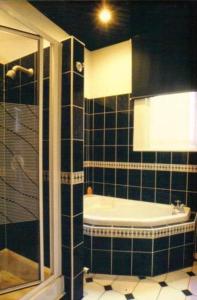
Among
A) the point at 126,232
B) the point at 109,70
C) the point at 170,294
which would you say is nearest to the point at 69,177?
the point at 126,232

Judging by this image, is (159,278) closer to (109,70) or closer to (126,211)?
(126,211)

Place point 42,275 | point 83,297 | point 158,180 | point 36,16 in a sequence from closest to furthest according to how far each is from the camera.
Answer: point 42,275 < point 83,297 < point 36,16 < point 158,180

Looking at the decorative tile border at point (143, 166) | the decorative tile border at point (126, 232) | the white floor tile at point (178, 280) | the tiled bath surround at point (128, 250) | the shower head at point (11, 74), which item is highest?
the shower head at point (11, 74)

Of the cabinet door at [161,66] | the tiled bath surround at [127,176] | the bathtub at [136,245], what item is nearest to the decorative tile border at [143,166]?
the tiled bath surround at [127,176]

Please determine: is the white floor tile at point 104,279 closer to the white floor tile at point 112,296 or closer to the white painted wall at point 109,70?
the white floor tile at point 112,296

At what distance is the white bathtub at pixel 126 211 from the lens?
7.12 ft

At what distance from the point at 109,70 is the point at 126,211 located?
1.97m

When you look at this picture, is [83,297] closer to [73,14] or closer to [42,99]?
[42,99]

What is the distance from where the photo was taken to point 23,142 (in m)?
1.78

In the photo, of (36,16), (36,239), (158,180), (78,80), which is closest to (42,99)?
(78,80)

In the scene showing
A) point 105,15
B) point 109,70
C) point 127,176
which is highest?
point 105,15

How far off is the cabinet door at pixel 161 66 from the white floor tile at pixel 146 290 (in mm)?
1997

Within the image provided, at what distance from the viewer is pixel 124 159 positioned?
299 centimetres

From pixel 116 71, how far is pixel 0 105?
1809 mm
